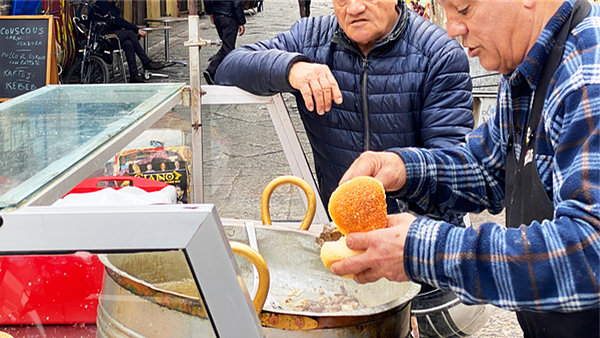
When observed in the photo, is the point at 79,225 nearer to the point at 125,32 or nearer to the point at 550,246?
the point at 550,246

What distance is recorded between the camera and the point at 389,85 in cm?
247

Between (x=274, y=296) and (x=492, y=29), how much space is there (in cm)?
97

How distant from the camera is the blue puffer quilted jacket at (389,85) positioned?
7.99 ft

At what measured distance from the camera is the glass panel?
1.24 m

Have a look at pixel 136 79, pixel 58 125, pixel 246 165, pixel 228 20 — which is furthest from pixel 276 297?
pixel 136 79

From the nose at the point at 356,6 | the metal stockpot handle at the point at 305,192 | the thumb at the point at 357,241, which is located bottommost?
the metal stockpot handle at the point at 305,192

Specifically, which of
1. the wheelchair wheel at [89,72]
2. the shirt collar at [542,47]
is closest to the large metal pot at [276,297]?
the shirt collar at [542,47]

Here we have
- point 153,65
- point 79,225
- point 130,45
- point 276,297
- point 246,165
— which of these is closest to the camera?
point 79,225

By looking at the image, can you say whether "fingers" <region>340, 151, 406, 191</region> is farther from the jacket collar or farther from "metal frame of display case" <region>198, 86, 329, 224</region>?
"metal frame of display case" <region>198, 86, 329, 224</region>

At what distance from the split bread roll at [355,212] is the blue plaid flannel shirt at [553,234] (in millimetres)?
144

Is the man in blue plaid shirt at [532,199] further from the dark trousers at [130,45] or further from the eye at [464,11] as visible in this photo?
the dark trousers at [130,45]

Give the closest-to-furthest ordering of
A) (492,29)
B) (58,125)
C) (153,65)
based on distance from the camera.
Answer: (492,29)
(58,125)
(153,65)

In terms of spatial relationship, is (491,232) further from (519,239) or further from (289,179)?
(289,179)

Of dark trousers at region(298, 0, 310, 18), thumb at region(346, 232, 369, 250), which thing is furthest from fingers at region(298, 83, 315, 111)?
dark trousers at region(298, 0, 310, 18)
